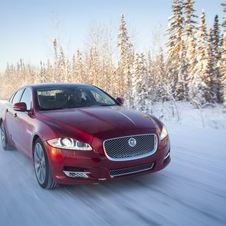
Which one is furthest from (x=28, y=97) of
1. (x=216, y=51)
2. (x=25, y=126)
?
(x=216, y=51)

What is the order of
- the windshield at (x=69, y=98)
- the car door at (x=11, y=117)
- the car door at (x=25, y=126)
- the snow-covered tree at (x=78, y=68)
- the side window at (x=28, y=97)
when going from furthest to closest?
the snow-covered tree at (x=78, y=68)
the car door at (x=11, y=117)
the side window at (x=28, y=97)
the windshield at (x=69, y=98)
the car door at (x=25, y=126)

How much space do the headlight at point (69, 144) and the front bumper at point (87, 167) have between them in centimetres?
5

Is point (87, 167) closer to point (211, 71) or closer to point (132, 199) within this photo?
point (132, 199)

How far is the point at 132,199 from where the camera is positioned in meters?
4.99

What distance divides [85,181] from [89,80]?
59207mm

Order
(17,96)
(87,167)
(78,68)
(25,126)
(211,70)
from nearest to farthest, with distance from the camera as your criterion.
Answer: (87,167), (25,126), (17,96), (211,70), (78,68)

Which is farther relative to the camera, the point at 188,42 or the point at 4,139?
the point at 188,42

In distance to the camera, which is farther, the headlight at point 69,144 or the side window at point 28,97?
the side window at point 28,97

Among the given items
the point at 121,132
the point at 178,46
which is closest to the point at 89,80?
the point at 178,46

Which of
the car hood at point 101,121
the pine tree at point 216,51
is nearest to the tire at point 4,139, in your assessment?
the car hood at point 101,121

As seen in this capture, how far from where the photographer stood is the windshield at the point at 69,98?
22.3ft

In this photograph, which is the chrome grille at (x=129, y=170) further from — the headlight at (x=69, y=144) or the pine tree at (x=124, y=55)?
the pine tree at (x=124, y=55)

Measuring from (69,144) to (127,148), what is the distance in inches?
30.9

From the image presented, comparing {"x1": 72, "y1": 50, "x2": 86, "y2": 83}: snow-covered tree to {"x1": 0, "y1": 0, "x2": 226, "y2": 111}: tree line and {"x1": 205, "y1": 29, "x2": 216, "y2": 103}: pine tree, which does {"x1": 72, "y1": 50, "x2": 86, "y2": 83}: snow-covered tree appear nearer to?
{"x1": 0, "y1": 0, "x2": 226, "y2": 111}: tree line
